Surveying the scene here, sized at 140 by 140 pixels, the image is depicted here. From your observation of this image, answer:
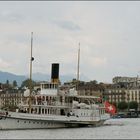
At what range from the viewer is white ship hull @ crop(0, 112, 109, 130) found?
82000 mm

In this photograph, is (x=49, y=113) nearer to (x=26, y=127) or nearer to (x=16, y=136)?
(x=26, y=127)

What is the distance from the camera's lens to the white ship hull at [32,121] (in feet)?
269

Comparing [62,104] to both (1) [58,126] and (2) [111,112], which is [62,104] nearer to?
(1) [58,126]

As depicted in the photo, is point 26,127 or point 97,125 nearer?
point 26,127

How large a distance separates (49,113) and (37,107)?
189cm

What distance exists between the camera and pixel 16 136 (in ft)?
226

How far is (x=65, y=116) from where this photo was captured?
284ft

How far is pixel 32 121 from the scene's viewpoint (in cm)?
8325

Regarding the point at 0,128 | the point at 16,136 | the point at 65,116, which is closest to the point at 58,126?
the point at 65,116

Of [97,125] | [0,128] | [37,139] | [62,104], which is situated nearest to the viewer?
[37,139]

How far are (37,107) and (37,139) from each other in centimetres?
2255

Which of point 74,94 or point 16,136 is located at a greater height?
point 74,94

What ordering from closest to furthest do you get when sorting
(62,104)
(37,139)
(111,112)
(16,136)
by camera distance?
(37,139) → (16,136) → (62,104) → (111,112)

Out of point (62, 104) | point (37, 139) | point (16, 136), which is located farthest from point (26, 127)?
point (37, 139)
